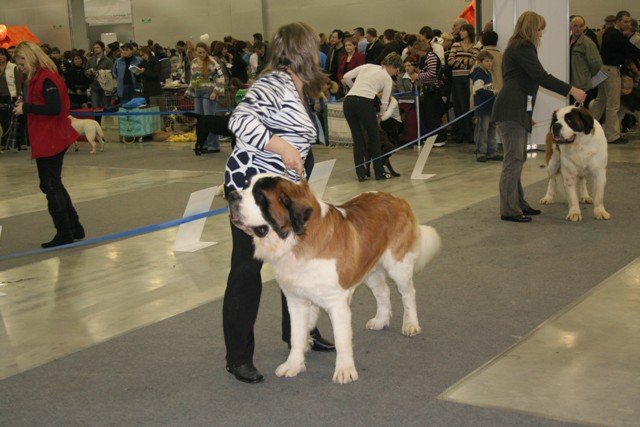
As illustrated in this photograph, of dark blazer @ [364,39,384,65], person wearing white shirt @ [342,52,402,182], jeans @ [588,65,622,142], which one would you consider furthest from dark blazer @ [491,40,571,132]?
dark blazer @ [364,39,384,65]

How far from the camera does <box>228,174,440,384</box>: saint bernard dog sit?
3469 millimetres

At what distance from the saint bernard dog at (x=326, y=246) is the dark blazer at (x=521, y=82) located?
3.08m

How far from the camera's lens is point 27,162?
14.5 meters

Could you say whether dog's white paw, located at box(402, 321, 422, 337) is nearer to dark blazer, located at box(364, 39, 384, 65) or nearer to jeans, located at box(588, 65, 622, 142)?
jeans, located at box(588, 65, 622, 142)

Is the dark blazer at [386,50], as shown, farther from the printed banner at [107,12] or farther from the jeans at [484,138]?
the printed banner at [107,12]

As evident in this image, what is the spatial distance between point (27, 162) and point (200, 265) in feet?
30.1

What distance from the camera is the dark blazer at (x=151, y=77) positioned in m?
17.4

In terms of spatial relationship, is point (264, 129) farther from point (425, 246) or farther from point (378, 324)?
point (378, 324)

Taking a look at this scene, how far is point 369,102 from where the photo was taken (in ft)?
33.0

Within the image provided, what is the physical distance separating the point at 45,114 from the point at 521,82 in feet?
14.2

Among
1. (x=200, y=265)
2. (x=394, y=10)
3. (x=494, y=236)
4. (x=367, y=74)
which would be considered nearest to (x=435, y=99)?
(x=367, y=74)

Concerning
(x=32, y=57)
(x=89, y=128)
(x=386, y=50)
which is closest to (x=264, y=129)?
(x=32, y=57)

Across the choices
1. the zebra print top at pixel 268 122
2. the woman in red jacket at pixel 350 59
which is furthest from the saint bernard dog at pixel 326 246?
the woman in red jacket at pixel 350 59

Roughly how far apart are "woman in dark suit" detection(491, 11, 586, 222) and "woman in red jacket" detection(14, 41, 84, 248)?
402 centimetres
